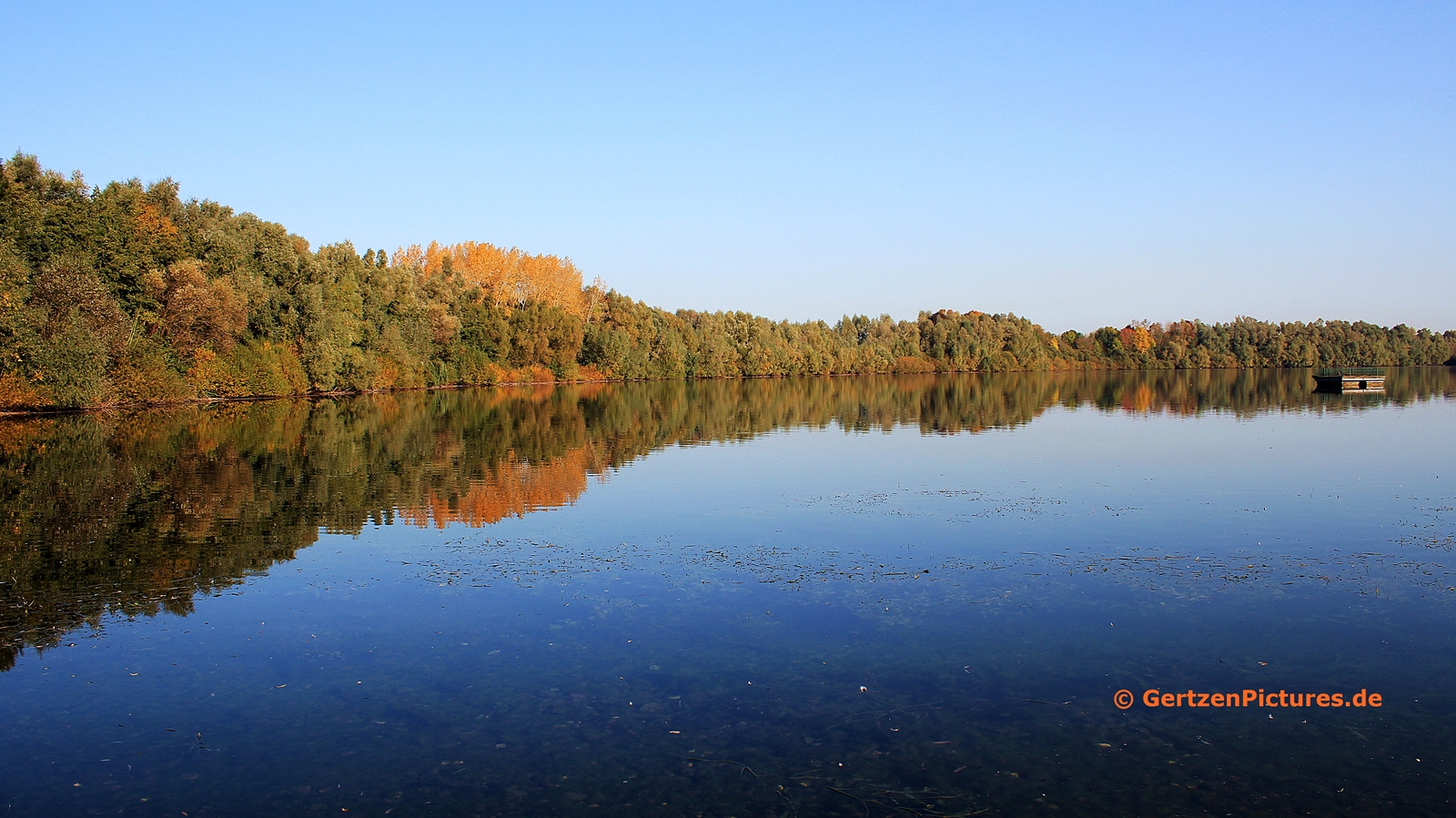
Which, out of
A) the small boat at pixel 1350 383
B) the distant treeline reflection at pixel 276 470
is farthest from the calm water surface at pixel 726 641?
the small boat at pixel 1350 383

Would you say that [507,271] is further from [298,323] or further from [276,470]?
[276,470]

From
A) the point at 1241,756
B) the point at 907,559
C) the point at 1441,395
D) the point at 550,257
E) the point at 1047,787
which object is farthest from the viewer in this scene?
the point at 550,257

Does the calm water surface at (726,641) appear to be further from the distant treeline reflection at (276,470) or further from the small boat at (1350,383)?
the small boat at (1350,383)

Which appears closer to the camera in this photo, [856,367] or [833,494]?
[833,494]

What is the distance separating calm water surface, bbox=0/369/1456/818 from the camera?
746 cm

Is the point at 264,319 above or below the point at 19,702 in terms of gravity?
above

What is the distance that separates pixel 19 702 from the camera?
9148 mm

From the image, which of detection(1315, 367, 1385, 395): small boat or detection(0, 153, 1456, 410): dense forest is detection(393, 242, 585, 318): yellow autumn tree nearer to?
detection(0, 153, 1456, 410): dense forest

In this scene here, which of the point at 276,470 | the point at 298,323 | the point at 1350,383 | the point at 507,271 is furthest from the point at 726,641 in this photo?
the point at 507,271

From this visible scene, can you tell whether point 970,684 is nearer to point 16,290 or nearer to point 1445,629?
point 1445,629

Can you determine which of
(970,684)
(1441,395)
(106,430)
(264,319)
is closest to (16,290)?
(106,430)

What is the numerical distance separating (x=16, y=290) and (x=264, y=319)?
20.8 m

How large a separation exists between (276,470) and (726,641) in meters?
20.0

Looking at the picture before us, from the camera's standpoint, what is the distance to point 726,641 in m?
10.9
